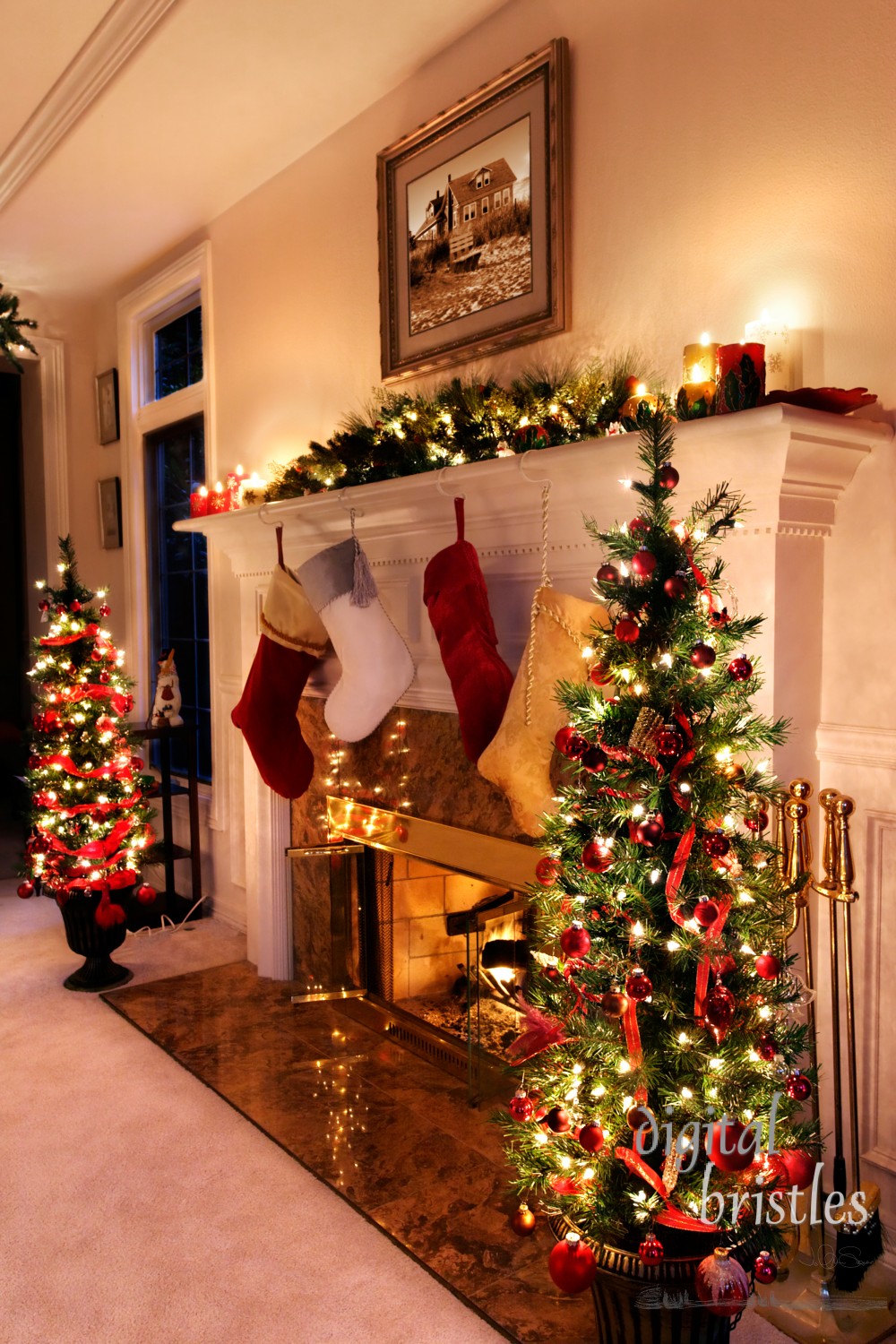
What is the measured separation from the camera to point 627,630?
1.52 m

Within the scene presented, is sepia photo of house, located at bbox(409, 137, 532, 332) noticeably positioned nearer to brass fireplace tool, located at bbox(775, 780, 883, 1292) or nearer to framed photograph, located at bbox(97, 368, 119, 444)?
brass fireplace tool, located at bbox(775, 780, 883, 1292)

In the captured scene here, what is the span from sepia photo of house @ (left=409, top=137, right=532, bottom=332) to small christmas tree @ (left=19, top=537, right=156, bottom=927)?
59.1 inches

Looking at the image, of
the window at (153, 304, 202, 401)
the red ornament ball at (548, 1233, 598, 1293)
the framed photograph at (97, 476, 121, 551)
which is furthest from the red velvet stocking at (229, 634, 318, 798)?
the framed photograph at (97, 476, 121, 551)

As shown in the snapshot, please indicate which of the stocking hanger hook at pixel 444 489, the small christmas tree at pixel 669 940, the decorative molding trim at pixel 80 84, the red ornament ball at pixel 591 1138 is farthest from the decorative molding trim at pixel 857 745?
the decorative molding trim at pixel 80 84

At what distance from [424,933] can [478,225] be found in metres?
1.98

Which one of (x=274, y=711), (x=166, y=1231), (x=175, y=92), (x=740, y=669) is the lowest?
(x=166, y=1231)

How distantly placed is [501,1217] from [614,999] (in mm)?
870

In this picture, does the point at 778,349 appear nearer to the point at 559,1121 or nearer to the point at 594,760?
the point at 594,760

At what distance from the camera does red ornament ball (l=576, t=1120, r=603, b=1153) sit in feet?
4.92

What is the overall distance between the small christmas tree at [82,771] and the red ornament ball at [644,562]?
7.85 ft

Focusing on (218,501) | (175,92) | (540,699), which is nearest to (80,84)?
(175,92)

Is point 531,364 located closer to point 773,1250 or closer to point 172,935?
point 773,1250

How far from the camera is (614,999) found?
4.94 ft

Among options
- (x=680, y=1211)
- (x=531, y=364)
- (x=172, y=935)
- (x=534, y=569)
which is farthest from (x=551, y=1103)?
(x=172, y=935)
